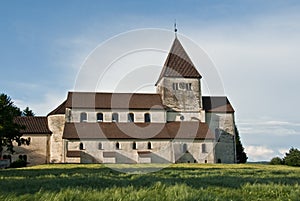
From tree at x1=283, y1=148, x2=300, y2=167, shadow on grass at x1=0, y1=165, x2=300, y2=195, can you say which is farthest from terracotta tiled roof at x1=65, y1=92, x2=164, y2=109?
shadow on grass at x1=0, y1=165, x2=300, y2=195

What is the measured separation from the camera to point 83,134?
65.5m

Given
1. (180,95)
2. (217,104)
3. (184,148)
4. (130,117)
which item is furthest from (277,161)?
(130,117)

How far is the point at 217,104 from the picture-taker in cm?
7700

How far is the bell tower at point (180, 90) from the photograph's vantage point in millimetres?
73125

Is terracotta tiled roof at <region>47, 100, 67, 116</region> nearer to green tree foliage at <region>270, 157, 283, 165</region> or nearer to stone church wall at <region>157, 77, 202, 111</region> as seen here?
stone church wall at <region>157, 77, 202, 111</region>

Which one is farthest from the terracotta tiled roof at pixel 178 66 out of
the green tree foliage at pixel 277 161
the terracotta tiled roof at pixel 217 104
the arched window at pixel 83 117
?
the green tree foliage at pixel 277 161

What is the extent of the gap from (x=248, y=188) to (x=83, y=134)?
53772mm

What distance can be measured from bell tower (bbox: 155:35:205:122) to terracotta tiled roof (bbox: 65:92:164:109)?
2.28 m

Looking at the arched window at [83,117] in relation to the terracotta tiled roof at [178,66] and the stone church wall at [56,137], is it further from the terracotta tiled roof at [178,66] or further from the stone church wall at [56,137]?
the terracotta tiled roof at [178,66]

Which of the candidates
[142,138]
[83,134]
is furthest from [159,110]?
[83,134]

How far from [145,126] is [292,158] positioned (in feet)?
82.4

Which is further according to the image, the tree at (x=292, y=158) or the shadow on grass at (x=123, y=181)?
the tree at (x=292, y=158)

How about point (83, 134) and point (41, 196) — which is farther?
point (83, 134)

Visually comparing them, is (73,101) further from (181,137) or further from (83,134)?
(181,137)
